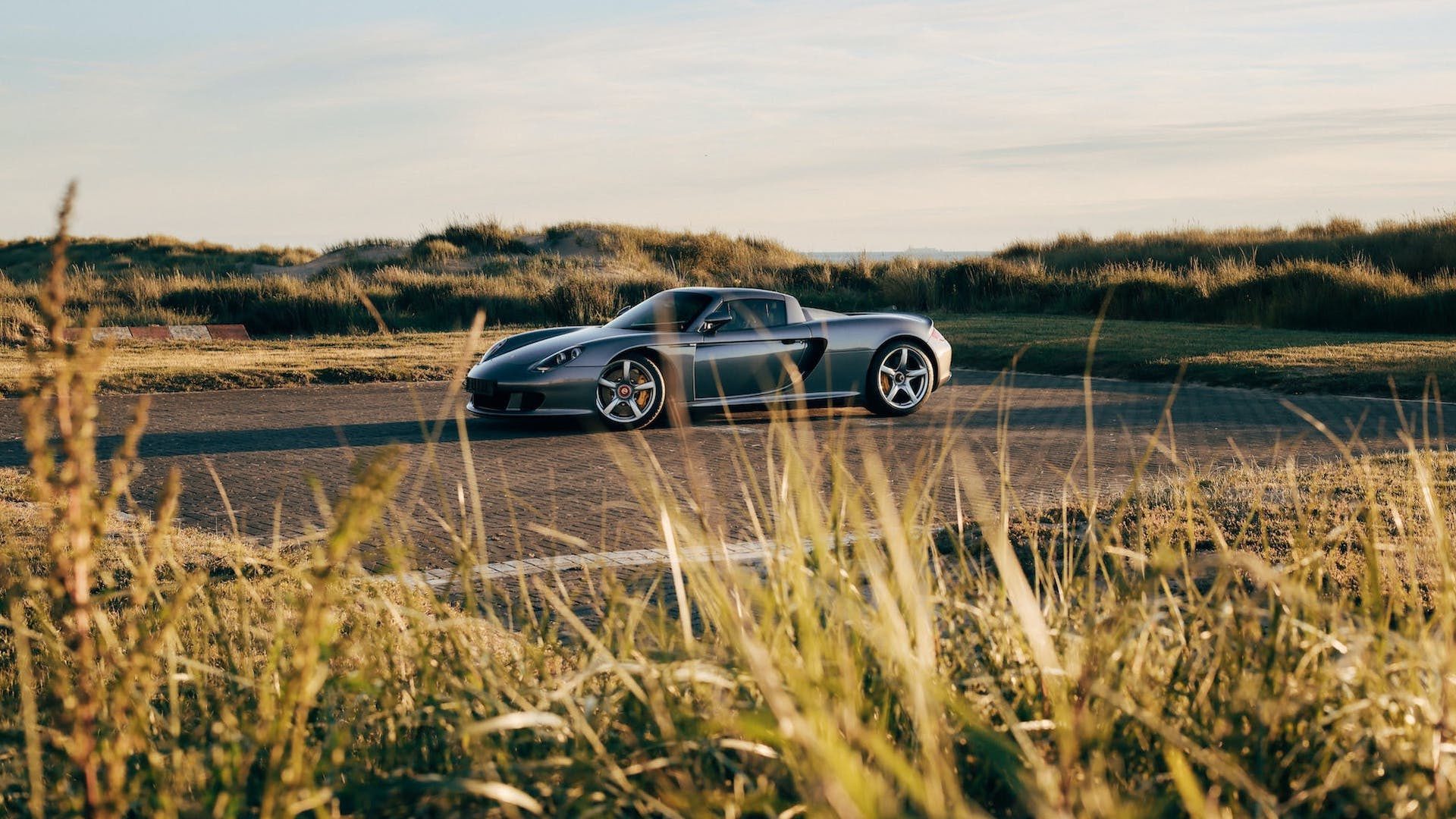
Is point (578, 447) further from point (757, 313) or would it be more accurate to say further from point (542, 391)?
point (757, 313)

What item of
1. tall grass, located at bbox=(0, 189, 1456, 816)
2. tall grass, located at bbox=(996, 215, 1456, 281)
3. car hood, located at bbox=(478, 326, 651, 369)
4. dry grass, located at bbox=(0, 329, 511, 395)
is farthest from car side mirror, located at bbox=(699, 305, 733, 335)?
tall grass, located at bbox=(996, 215, 1456, 281)

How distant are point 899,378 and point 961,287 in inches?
759

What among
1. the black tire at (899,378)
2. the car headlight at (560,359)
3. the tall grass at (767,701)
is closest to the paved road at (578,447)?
the black tire at (899,378)

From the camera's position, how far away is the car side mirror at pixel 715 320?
11172 millimetres

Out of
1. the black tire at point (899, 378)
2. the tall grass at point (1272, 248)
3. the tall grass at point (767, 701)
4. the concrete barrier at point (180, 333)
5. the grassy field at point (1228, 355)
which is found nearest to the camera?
the tall grass at point (767, 701)

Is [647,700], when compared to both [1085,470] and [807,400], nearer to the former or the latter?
[1085,470]

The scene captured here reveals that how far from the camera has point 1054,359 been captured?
688 inches

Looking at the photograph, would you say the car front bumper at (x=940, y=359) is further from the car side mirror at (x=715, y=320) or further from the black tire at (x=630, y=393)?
the black tire at (x=630, y=393)

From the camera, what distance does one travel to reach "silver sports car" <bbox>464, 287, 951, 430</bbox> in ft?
35.4

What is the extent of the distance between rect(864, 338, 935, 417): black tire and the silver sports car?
1 centimetres

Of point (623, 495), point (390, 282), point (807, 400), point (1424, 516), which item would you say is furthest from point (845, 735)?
point (390, 282)

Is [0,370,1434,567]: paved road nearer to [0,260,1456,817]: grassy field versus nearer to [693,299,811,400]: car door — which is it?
[693,299,811,400]: car door

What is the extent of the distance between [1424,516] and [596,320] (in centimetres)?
1966

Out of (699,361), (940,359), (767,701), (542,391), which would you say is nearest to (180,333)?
(542,391)
